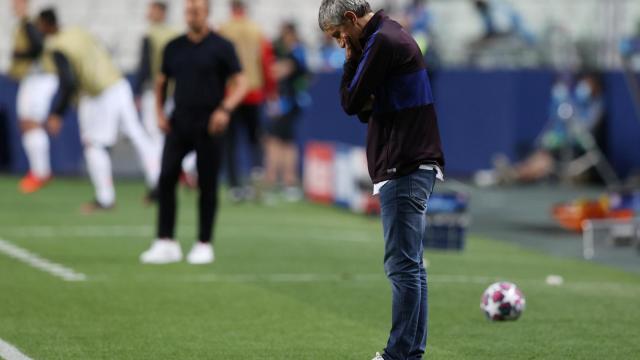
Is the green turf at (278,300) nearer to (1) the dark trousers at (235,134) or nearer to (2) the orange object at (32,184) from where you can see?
(1) the dark trousers at (235,134)

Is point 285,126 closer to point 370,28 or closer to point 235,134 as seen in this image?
point 235,134

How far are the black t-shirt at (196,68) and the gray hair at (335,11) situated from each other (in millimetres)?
5720

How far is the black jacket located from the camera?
7.71 m

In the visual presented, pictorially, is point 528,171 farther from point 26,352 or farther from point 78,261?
point 26,352

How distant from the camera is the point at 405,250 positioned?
7840 mm

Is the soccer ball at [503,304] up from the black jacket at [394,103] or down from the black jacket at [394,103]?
down

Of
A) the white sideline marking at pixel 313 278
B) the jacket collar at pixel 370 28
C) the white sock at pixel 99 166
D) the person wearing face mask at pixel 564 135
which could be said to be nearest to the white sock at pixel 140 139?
the white sock at pixel 99 166

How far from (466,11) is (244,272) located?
15.9m

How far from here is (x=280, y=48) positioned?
994 inches

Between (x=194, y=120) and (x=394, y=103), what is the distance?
571 cm

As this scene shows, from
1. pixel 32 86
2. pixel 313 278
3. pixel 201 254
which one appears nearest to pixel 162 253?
pixel 201 254

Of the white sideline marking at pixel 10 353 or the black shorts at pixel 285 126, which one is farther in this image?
the black shorts at pixel 285 126

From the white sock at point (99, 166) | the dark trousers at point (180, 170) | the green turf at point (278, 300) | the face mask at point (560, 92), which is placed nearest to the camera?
the green turf at point (278, 300)

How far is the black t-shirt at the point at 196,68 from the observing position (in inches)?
526
